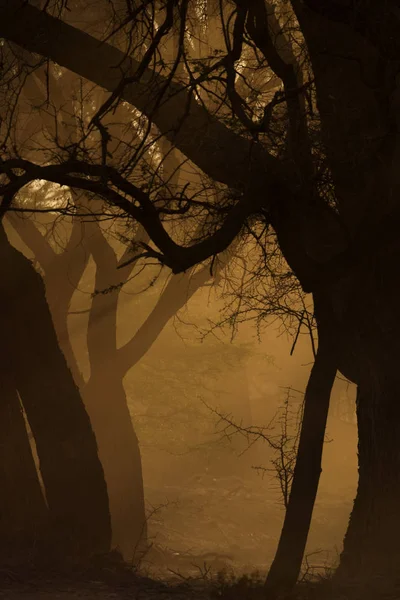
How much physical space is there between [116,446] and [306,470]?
7484 millimetres

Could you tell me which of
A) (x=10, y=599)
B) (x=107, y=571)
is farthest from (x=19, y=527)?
(x=10, y=599)

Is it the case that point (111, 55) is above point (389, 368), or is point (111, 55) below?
above

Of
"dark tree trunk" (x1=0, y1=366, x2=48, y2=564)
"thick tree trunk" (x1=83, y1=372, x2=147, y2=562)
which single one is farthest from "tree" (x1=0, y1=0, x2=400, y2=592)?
"thick tree trunk" (x1=83, y1=372, x2=147, y2=562)

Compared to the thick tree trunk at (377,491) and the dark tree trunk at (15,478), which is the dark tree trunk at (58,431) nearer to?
the dark tree trunk at (15,478)

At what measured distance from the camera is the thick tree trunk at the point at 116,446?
13367mm

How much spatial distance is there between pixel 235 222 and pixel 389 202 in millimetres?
1369

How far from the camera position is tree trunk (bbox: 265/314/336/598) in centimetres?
701

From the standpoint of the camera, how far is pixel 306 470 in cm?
703

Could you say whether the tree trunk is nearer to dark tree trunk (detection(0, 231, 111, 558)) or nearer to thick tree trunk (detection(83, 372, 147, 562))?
dark tree trunk (detection(0, 231, 111, 558))

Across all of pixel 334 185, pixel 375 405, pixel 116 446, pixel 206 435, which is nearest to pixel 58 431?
pixel 375 405

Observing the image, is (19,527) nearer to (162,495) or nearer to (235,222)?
(235,222)

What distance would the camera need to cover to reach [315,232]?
7.06m

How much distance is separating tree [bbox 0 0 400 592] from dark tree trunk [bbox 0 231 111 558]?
180 cm

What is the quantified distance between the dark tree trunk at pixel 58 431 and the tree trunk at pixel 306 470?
6.15ft
